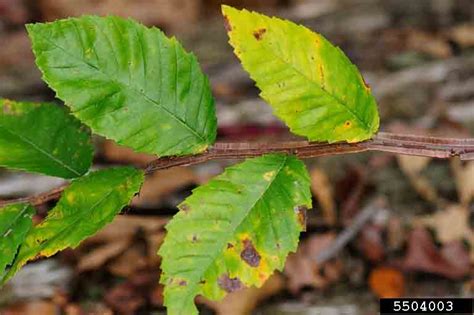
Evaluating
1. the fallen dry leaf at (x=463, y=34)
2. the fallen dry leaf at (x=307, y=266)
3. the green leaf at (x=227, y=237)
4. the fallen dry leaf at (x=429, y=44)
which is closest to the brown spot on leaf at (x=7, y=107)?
the green leaf at (x=227, y=237)

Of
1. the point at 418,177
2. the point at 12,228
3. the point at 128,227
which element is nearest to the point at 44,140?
the point at 12,228

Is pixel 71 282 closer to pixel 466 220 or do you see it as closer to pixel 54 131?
pixel 54 131

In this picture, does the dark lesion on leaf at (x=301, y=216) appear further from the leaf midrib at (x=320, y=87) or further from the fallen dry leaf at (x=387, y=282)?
the fallen dry leaf at (x=387, y=282)

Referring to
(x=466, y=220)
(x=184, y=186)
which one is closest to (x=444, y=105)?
(x=466, y=220)

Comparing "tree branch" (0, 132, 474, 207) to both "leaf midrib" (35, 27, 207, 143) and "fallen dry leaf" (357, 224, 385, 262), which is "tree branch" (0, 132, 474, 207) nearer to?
"leaf midrib" (35, 27, 207, 143)

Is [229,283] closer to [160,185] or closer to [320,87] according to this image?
[320,87]

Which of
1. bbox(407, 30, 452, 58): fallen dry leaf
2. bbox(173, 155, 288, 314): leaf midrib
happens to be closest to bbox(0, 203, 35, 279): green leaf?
bbox(173, 155, 288, 314): leaf midrib
